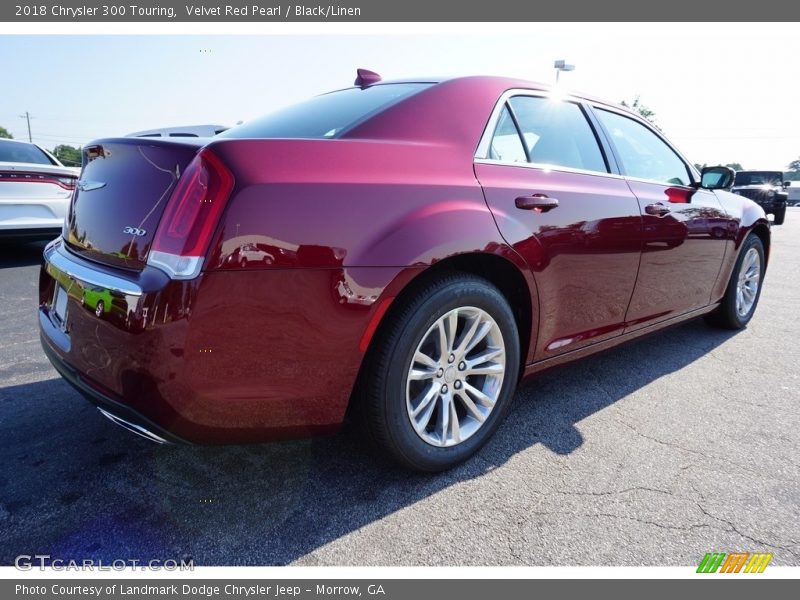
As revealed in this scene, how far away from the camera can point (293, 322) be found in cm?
165

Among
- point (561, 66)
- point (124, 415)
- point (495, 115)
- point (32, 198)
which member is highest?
point (561, 66)

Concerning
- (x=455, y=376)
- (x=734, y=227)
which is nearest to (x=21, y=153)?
(x=455, y=376)

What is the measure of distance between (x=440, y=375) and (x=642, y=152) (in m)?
2.16

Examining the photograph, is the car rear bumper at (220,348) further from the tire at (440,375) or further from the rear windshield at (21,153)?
the rear windshield at (21,153)

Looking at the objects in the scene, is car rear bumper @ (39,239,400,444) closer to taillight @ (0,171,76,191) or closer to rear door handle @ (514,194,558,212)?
rear door handle @ (514,194,558,212)

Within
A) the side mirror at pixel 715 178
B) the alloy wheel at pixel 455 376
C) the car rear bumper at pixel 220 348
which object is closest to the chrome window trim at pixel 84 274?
the car rear bumper at pixel 220 348

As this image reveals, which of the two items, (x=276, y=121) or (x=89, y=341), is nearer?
(x=89, y=341)

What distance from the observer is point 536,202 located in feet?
7.32

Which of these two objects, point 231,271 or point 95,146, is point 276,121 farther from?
point 231,271

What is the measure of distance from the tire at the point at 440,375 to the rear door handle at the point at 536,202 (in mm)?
372

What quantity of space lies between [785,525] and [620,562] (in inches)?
28.5

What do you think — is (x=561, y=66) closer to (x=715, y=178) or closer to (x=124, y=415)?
(x=715, y=178)

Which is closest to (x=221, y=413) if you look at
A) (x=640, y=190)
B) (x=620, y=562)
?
(x=620, y=562)

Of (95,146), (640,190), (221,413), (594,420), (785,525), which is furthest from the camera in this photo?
(640,190)
